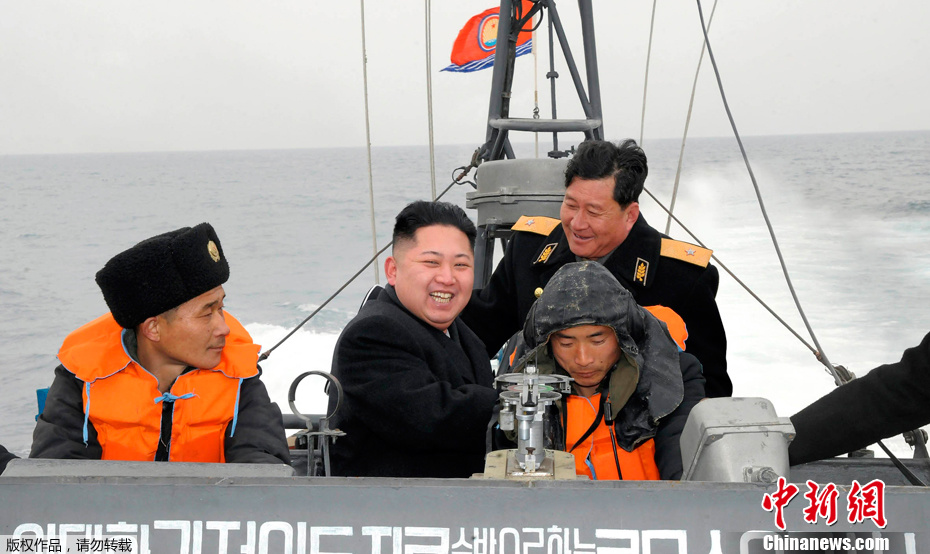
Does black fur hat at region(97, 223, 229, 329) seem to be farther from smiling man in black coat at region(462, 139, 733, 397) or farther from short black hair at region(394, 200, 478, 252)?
smiling man in black coat at region(462, 139, 733, 397)

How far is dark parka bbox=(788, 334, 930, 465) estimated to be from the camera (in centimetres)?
149

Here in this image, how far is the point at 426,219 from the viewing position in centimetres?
206

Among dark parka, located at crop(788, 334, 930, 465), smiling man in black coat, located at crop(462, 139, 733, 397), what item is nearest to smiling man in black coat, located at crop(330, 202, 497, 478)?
dark parka, located at crop(788, 334, 930, 465)

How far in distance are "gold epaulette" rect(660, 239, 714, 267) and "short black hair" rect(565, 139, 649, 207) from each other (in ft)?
0.64

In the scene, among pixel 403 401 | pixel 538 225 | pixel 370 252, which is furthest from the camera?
pixel 370 252

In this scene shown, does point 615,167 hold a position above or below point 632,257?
above

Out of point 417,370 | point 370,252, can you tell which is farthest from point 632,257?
point 370,252

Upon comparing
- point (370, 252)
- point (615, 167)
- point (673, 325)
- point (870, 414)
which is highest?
point (370, 252)

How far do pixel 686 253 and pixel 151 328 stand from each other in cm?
174

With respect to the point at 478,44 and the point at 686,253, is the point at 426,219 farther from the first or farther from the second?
the point at 478,44

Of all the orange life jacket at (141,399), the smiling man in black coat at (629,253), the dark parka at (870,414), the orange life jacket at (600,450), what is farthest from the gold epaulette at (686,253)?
the orange life jacket at (141,399)

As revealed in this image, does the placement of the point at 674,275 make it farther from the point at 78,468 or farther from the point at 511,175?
the point at 78,468

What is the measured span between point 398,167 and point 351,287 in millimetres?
15071

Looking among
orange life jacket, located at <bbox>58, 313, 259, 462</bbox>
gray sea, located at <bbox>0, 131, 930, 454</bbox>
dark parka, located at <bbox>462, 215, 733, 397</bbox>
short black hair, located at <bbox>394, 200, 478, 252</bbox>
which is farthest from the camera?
gray sea, located at <bbox>0, 131, 930, 454</bbox>
